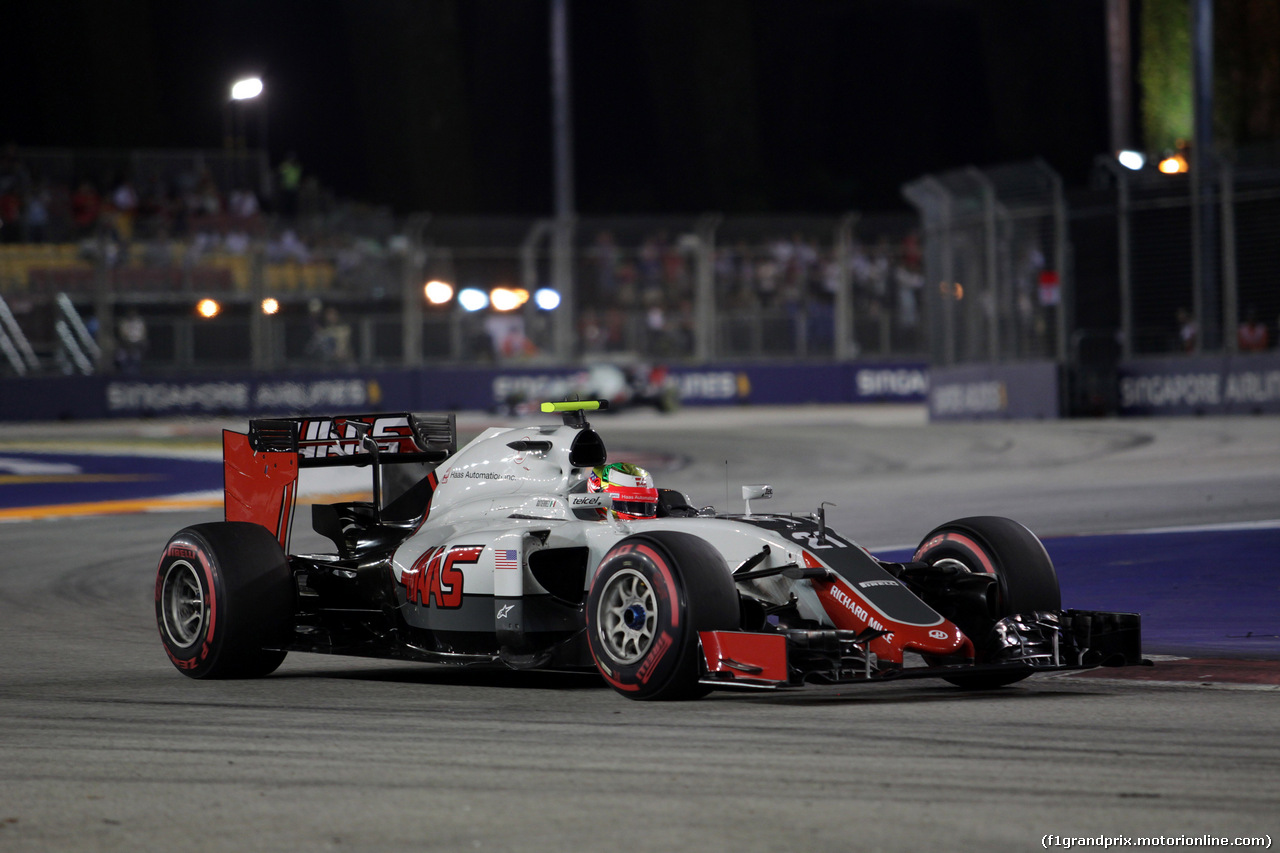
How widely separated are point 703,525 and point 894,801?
2.64m

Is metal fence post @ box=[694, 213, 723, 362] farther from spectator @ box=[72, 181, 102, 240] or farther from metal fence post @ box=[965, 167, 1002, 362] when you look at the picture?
spectator @ box=[72, 181, 102, 240]

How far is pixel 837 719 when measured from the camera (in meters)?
6.74

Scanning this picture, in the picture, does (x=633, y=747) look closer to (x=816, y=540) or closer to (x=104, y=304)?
(x=816, y=540)

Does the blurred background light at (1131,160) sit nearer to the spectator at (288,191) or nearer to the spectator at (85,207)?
the spectator at (288,191)

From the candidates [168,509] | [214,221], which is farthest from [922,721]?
[214,221]

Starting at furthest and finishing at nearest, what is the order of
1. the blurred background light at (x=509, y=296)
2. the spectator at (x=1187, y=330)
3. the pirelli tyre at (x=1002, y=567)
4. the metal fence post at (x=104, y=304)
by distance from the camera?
the blurred background light at (x=509, y=296) → the metal fence post at (x=104, y=304) → the spectator at (x=1187, y=330) → the pirelli tyre at (x=1002, y=567)

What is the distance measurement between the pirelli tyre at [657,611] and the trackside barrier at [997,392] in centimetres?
1989

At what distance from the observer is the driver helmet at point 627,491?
8.16m

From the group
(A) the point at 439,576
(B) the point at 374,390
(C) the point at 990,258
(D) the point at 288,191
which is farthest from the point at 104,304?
(A) the point at 439,576

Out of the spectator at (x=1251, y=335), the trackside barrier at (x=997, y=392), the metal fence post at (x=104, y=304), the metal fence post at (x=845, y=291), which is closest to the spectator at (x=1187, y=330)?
the spectator at (x=1251, y=335)

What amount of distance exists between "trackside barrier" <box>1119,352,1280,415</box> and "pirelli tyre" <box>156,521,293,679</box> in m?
18.6

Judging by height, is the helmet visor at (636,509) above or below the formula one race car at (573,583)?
above

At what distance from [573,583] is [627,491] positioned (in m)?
0.51

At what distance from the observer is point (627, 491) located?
8.16 m
